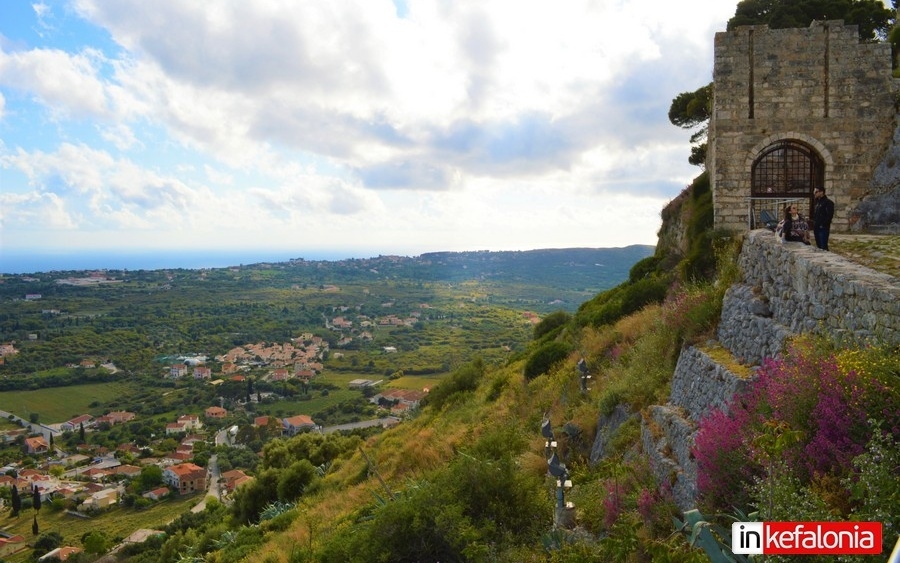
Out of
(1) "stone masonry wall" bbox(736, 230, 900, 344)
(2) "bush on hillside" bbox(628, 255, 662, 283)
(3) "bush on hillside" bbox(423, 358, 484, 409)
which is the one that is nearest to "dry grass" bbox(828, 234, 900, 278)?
(1) "stone masonry wall" bbox(736, 230, 900, 344)

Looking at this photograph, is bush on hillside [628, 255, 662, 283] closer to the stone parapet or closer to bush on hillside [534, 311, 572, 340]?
bush on hillside [534, 311, 572, 340]

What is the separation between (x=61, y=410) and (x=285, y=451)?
2338 inches

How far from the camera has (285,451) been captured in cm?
2169

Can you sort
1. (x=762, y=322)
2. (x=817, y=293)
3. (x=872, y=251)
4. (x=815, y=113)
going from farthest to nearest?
(x=815, y=113) < (x=872, y=251) < (x=762, y=322) < (x=817, y=293)

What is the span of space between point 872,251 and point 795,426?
15.3 feet

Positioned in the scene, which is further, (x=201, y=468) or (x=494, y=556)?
(x=201, y=468)

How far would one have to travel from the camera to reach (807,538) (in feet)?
10.3

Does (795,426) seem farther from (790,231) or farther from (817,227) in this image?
(817,227)

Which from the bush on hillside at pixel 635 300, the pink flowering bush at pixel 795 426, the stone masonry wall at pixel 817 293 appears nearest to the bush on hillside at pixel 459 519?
→ the pink flowering bush at pixel 795 426

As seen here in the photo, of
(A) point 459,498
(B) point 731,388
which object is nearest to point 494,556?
(A) point 459,498

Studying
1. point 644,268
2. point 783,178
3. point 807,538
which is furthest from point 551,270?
point 807,538

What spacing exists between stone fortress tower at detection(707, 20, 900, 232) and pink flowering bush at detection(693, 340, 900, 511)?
853cm

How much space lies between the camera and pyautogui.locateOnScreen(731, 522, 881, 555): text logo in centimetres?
293

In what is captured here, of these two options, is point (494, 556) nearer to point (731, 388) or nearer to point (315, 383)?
point (731, 388)
